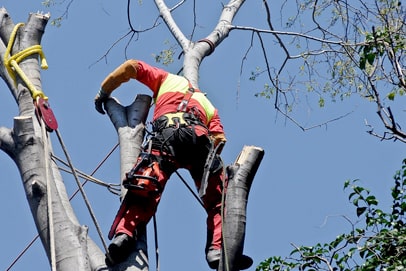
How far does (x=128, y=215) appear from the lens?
4492mm

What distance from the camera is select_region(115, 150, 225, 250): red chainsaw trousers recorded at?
4445mm

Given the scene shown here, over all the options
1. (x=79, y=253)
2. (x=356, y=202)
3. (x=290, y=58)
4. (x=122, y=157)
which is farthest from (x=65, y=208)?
(x=290, y=58)

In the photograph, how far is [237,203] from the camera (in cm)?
388

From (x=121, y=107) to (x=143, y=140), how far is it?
0.29m

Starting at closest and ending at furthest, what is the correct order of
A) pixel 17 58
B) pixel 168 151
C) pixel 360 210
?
pixel 17 58 < pixel 168 151 < pixel 360 210

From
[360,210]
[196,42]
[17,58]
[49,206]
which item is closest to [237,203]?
[49,206]

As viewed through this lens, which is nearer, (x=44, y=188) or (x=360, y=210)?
(x=44, y=188)

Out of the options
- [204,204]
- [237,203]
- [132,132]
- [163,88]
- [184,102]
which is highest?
[163,88]

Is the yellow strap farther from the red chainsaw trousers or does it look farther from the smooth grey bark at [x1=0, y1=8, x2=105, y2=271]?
the red chainsaw trousers

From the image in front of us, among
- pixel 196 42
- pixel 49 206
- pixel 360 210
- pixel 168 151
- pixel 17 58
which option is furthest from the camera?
pixel 196 42

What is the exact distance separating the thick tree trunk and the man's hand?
1238 millimetres

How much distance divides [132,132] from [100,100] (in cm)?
51

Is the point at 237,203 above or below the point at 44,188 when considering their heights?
above

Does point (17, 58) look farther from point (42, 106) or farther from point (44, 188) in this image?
point (44, 188)
